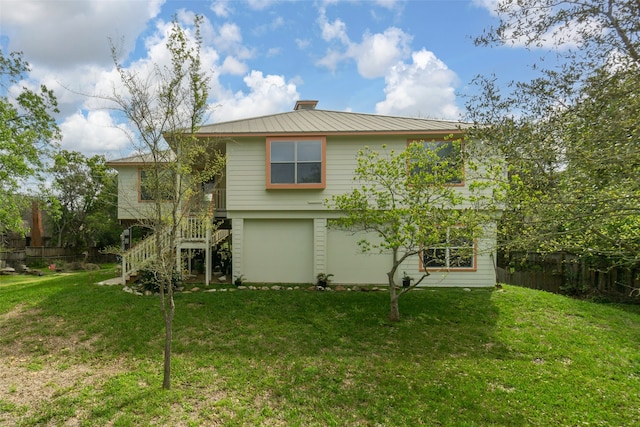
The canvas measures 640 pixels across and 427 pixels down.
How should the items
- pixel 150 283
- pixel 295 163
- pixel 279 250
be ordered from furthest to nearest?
1. pixel 279 250
2. pixel 295 163
3. pixel 150 283

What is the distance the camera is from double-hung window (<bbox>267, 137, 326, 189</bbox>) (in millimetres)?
10258

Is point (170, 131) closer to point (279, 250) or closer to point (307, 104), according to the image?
point (279, 250)

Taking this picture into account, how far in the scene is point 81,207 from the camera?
2312 centimetres

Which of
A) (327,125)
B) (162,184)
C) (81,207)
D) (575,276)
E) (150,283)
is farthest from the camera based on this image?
(81,207)

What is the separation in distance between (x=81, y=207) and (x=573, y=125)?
27752mm

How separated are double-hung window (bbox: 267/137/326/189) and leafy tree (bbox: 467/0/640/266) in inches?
240

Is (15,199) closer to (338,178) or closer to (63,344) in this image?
(63,344)

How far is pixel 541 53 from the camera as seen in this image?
4078mm

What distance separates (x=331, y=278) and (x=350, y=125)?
200 inches

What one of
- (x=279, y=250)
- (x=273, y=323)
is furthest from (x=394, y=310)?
(x=279, y=250)

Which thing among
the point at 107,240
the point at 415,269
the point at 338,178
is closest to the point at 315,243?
the point at 338,178

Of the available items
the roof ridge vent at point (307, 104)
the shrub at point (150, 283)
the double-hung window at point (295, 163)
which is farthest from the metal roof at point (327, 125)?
the shrub at point (150, 283)

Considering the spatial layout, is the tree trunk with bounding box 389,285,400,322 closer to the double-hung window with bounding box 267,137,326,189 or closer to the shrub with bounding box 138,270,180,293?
the double-hung window with bounding box 267,137,326,189

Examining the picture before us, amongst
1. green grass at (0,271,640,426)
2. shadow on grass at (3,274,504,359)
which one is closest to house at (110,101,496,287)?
shadow on grass at (3,274,504,359)
